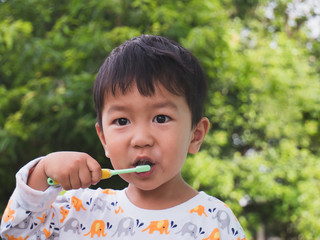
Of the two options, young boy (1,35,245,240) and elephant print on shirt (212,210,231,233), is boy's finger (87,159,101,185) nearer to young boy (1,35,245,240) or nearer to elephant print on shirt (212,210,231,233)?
young boy (1,35,245,240)

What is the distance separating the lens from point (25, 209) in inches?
42.9

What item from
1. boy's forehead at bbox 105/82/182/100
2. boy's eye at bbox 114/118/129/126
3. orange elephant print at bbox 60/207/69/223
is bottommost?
orange elephant print at bbox 60/207/69/223

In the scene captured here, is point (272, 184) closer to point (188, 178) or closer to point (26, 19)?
point (188, 178)

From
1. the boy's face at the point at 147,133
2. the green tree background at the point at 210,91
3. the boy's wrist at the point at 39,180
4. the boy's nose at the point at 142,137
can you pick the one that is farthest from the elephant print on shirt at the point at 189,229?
the green tree background at the point at 210,91

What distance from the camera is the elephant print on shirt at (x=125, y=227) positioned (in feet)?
3.81

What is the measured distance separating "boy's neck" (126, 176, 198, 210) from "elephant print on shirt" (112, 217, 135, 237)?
0.04 meters

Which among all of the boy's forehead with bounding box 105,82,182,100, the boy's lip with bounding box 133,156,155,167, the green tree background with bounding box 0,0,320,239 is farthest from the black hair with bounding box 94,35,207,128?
the green tree background with bounding box 0,0,320,239

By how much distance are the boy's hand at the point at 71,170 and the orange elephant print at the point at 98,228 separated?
0.56 ft

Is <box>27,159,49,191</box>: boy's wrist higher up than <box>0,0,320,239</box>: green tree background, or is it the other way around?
<box>27,159,49,191</box>: boy's wrist

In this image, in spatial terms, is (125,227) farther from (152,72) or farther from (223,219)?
(152,72)

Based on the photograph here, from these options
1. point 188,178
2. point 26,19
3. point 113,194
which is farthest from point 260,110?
point 113,194

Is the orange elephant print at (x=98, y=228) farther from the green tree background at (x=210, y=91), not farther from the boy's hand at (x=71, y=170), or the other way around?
the green tree background at (x=210, y=91)

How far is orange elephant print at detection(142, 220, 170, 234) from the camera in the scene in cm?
114

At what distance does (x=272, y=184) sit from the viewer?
16.6 feet
